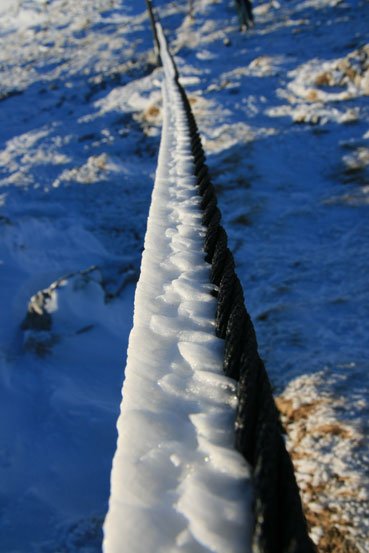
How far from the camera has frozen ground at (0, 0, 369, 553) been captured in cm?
208

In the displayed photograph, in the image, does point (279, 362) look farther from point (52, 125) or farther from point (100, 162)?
point (52, 125)

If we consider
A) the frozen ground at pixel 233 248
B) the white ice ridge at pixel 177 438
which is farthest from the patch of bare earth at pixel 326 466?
the white ice ridge at pixel 177 438

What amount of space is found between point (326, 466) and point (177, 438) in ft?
3.48

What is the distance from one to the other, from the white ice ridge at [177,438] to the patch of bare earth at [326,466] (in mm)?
849

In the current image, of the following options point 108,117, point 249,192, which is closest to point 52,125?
point 108,117

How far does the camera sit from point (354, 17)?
8555 millimetres

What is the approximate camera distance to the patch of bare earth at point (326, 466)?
4.67ft

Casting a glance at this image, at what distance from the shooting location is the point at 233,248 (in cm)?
354

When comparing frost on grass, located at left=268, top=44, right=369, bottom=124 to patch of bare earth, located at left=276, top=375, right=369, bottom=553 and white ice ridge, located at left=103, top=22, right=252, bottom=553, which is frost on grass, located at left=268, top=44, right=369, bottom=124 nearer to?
patch of bare earth, located at left=276, top=375, right=369, bottom=553

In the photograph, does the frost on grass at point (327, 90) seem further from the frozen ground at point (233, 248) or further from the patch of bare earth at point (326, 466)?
the patch of bare earth at point (326, 466)

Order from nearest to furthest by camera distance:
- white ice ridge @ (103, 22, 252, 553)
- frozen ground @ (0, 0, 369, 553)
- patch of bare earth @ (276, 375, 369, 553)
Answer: white ice ridge @ (103, 22, 252, 553), patch of bare earth @ (276, 375, 369, 553), frozen ground @ (0, 0, 369, 553)

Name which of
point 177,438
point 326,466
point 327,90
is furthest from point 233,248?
point 327,90

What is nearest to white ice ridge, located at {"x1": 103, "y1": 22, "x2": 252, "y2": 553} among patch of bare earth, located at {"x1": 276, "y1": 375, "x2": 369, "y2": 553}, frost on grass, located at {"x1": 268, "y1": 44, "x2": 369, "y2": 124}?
patch of bare earth, located at {"x1": 276, "y1": 375, "x2": 369, "y2": 553}

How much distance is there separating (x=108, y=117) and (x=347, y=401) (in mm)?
6560
